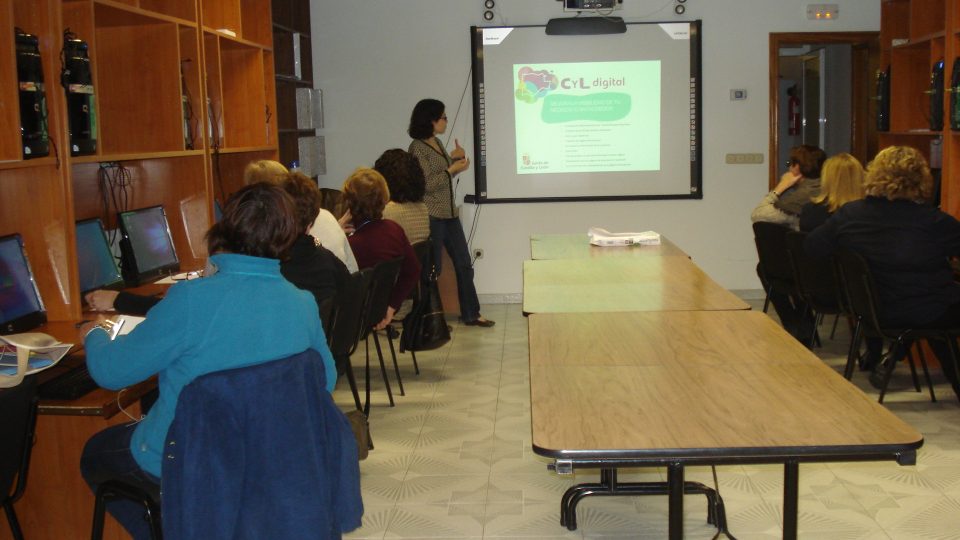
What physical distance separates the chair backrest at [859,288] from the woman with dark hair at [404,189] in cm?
238

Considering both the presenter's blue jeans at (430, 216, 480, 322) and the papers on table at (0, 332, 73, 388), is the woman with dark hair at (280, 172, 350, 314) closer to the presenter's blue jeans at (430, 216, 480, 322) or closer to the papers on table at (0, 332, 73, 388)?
the papers on table at (0, 332, 73, 388)

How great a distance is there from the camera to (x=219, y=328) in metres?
2.43

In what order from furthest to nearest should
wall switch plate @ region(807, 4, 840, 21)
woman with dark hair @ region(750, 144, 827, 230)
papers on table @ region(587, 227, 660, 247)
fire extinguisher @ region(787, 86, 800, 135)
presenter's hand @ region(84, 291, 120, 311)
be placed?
fire extinguisher @ region(787, 86, 800, 135)
wall switch plate @ region(807, 4, 840, 21)
woman with dark hair @ region(750, 144, 827, 230)
papers on table @ region(587, 227, 660, 247)
presenter's hand @ region(84, 291, 120, 311)

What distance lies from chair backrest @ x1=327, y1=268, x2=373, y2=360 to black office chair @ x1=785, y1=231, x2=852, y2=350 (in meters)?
2.46

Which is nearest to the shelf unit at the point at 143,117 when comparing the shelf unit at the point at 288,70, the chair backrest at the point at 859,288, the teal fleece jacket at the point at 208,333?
the shelf unit at the point at 288,70

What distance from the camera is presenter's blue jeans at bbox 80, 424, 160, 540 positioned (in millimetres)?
2758

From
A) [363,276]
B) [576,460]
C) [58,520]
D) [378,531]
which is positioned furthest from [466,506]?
[576,460]

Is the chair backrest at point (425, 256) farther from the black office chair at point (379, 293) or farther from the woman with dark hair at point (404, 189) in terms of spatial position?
the black office chair at point (379, 293)

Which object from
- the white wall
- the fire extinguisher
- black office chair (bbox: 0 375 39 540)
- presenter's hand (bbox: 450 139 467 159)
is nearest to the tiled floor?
black office chair (bbox: 0 375 39 540)

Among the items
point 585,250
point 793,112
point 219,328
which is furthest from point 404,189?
point 793,112

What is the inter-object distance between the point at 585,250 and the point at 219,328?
10.2 feet

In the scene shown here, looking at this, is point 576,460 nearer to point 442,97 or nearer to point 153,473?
point 153,473

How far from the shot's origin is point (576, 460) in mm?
2045

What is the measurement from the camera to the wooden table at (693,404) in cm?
204
